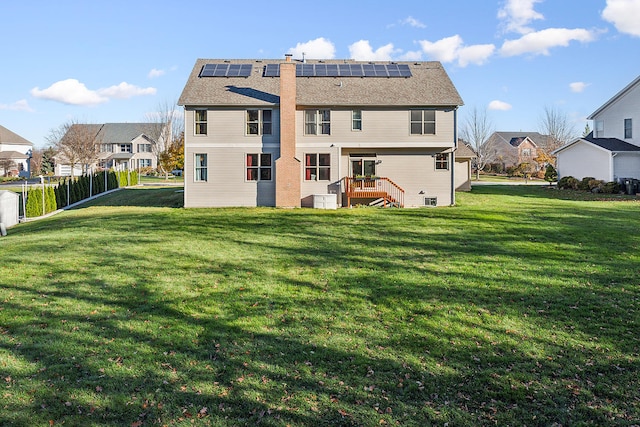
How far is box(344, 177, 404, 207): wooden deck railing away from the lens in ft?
78.9

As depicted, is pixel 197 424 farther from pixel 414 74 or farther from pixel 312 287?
pixel 414 74

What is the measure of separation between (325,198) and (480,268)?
1294 cm

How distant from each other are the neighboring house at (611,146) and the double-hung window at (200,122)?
26986 millimetres

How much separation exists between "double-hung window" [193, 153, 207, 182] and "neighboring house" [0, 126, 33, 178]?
55.3m

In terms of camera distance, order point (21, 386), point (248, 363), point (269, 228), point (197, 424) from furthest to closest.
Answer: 1. point (269, 228)
2. point (248, 363)
3. point (21, 386)
4. point (197, 424)

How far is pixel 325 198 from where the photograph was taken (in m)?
22.9

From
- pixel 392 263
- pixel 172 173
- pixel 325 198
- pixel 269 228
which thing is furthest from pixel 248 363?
pixel 172 173

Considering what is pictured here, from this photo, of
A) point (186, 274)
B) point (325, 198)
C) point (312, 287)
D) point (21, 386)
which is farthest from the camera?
point (325, 198)

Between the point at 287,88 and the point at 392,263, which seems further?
the point at 287,88

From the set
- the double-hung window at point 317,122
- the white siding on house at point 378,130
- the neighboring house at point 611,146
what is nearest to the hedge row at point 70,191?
the white siding on house at point 378,130

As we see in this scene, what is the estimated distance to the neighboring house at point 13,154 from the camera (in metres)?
65.8

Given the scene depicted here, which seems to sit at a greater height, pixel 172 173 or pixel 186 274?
pixel 172 173

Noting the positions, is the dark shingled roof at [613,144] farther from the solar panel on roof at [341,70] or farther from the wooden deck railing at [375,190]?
the wooden deck railing at [375,190]

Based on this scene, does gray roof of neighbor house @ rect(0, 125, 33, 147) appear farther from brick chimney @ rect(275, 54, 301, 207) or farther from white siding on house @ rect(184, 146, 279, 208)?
brick chimney @ rect(275, 54, 301, 207)
